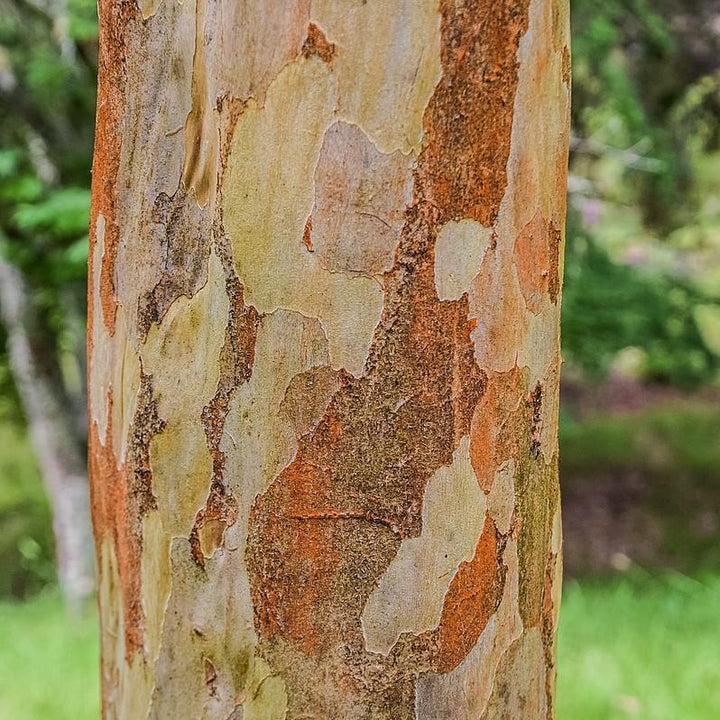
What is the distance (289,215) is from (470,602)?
0.48 meters

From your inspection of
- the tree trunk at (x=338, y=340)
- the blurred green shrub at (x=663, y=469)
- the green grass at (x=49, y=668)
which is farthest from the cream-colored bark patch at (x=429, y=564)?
the blurred green shrub at (x=663, y=469)

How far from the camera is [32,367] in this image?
4.95 meters

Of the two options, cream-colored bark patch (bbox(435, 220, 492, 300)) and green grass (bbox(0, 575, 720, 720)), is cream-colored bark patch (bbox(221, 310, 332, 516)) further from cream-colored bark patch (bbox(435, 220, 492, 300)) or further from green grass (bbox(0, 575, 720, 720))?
green grass (bbox(0, 575, 720, 720))

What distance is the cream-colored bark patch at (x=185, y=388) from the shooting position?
0.95m

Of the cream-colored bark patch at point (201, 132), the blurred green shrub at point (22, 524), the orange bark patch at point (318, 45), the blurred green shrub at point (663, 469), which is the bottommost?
the blurred green shrub at point (22, 524)

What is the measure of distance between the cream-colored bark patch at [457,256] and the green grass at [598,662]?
2.34 metres

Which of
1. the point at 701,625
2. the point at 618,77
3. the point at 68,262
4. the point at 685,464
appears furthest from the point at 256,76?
the point at 685,464

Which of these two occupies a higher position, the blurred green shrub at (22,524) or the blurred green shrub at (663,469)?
the blurred green shrub at (663,469)

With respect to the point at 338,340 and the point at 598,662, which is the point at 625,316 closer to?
the point at 598,662

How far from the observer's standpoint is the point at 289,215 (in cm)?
90

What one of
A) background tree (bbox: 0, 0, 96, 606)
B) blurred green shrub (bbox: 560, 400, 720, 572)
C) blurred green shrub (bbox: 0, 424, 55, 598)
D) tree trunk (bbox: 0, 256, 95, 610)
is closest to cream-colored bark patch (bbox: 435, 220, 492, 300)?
background tree (bbox: 0, 0, 96, 606)

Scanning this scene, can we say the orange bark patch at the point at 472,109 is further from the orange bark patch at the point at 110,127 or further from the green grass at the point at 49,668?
the green grass at the point at 49,668

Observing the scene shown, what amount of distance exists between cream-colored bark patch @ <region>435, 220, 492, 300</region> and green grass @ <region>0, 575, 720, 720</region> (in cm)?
234

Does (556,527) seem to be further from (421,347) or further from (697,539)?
(697,539)
